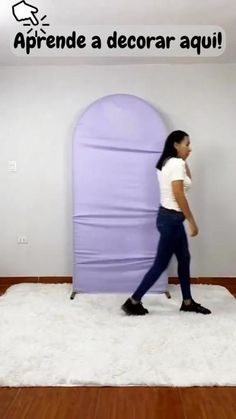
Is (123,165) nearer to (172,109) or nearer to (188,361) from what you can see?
(172,109)

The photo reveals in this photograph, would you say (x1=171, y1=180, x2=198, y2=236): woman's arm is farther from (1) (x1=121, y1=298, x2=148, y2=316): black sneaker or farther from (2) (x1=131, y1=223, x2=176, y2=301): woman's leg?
(1) (x1=121, y1=298, x2=148, y2=316): black sneaker

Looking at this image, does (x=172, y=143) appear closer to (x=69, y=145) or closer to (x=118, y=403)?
(x=69, y=145)

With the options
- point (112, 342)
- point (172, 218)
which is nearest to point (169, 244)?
point (172, 218)

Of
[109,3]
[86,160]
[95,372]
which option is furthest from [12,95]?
[95,372]

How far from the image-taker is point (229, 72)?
410 cm

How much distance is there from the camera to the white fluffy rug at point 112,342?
2328mm

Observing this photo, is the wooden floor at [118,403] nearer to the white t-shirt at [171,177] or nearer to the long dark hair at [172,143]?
the white t-shirt at [171,177]

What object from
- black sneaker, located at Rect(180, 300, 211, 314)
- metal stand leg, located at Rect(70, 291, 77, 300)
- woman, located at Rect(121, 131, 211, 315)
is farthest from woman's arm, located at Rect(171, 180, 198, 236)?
metal stand leg, located at Rect(70, 291, 77, 300)

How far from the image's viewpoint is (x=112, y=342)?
9.09ft

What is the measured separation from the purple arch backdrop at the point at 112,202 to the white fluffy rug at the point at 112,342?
0.74ft

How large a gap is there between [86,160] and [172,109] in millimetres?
995

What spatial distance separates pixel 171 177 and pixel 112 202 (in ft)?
2.72

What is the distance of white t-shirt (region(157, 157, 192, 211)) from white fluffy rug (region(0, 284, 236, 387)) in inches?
33.9

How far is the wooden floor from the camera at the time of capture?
2.00 meters
